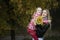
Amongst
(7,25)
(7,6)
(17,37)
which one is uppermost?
A: (7,6)

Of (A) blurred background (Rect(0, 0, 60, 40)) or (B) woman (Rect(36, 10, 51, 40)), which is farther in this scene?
(A) blurred background (Rect(0, 0, 60, 40))

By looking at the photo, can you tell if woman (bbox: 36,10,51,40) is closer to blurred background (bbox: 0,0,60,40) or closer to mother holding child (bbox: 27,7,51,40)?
mother holding child (bbox: 27,7,51,40)

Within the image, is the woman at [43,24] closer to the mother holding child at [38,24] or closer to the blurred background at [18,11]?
the mother holding child at [38,24]

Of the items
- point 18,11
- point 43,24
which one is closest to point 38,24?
point 43,24

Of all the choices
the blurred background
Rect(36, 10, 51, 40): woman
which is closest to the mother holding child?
Rect(36, 10, 51, 40): woman

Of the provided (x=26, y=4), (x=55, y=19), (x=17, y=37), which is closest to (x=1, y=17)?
(x=26, y=4)

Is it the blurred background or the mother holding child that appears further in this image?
the blurred background

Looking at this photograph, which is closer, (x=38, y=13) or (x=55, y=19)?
(x=38, y=13)

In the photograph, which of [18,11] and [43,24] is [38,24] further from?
[18,11]

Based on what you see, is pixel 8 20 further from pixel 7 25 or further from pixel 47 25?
pixel 47 25

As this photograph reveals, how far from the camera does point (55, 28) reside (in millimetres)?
12188

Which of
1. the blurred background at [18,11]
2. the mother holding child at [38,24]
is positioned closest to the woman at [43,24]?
the mother holding child at [38,24]

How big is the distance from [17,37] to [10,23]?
9.48 ft

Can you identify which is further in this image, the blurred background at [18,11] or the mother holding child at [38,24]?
the blurred background at [18,11]
